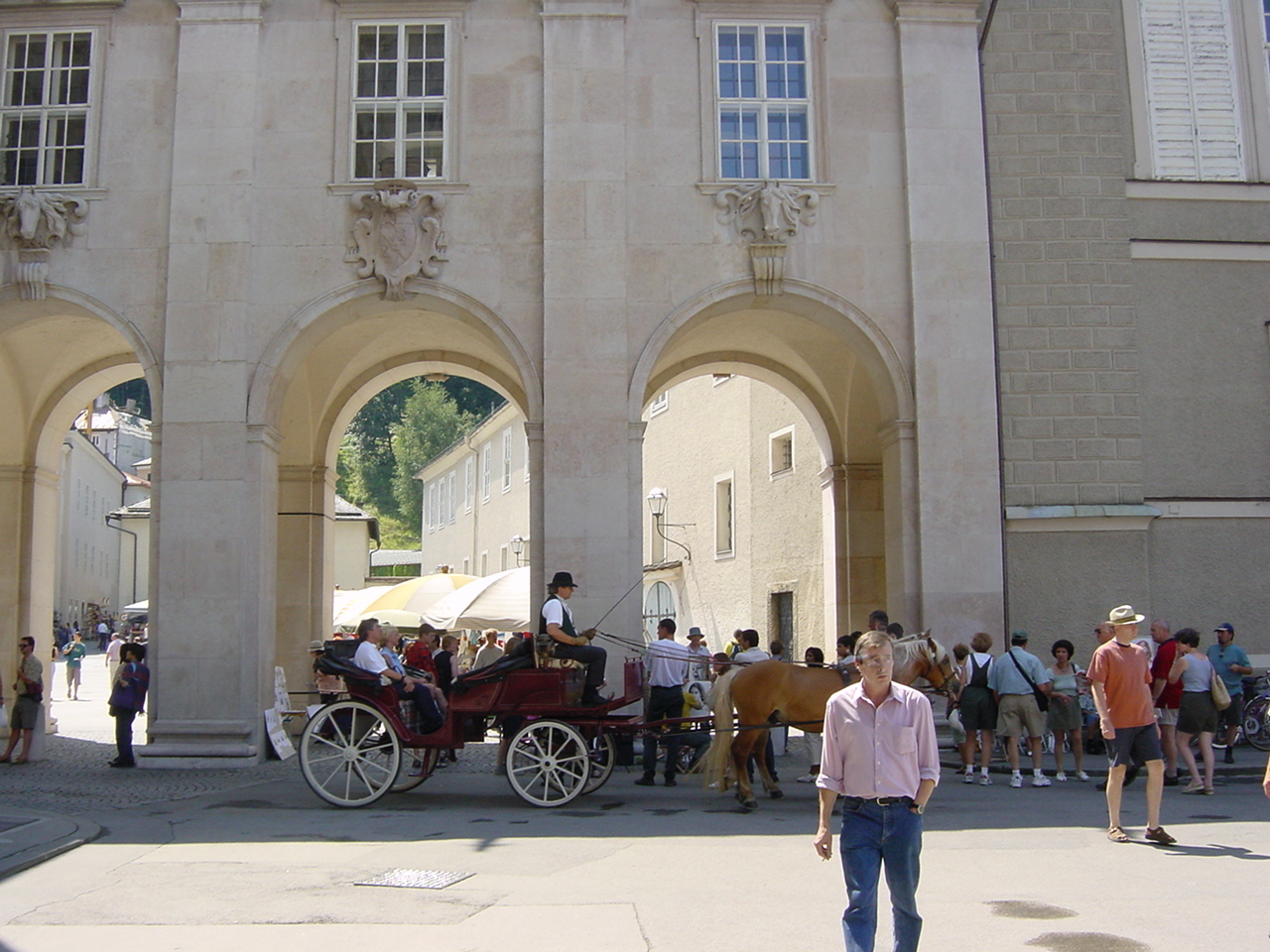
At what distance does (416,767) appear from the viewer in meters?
13.3

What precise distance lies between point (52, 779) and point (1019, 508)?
39.1ft

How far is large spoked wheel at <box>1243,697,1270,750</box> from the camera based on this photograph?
16594 millimetres

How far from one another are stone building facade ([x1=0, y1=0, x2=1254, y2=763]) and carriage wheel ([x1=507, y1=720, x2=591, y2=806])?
3684 mm

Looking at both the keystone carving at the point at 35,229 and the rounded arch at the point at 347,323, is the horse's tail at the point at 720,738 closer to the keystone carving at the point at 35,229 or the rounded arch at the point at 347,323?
the rounded arch at the point at 347,323

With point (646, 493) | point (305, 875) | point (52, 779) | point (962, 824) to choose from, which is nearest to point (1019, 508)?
point (962, 824)

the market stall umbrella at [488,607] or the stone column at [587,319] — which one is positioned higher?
the stone column at [587,319]

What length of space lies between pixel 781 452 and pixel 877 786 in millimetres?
23940

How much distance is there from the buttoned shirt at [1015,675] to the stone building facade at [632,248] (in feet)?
6.93

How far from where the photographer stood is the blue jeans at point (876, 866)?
567 centimetres

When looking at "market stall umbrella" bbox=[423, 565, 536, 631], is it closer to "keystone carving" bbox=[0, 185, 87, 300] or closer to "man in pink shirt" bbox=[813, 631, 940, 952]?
"keystone carving" bbox=[0, 185, 87, 300]

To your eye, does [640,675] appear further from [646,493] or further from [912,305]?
[646,493]

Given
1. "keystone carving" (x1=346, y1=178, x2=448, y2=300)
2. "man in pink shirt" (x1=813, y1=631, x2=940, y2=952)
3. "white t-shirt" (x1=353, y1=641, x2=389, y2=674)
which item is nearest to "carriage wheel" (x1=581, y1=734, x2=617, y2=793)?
"white t-shirt" (x1=353, y1=641, x2=389, y2=674)

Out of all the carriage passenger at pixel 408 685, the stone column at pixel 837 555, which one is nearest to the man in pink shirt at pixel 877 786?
the carriage passenger at pixel 408 685

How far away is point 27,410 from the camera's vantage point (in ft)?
65.6
